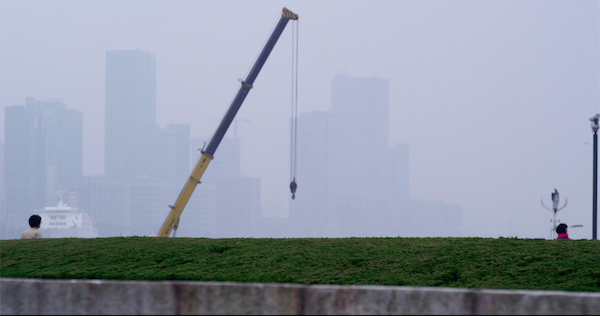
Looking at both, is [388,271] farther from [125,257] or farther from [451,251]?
[125,257]

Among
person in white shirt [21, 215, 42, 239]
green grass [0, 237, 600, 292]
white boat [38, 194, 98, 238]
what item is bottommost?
white boat [38, 194, 98, 238]

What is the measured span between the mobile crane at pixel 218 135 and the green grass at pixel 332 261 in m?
16.3

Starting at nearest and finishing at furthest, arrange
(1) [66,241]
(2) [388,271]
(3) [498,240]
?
(2) [388,271] < (3) [498,240] < (1) [66,241]

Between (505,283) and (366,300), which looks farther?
(505,283)

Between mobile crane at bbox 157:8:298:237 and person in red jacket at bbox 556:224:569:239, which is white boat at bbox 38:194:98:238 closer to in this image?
mobile crane at bbox 157:8:298:237

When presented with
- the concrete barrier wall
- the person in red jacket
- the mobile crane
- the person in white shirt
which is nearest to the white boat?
the mobile crane

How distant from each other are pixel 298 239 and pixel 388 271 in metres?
3.08

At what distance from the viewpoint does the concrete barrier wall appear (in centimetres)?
667

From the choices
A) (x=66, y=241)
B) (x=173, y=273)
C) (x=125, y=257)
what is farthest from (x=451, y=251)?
(x=66, y=241)

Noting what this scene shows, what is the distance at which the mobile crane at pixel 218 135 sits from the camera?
31727 millimetres

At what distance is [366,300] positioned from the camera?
7094mm

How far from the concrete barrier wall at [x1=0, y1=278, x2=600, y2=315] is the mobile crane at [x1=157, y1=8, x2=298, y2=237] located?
75.7ft

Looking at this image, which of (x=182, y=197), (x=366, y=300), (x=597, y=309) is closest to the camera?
(x=597, y=309)

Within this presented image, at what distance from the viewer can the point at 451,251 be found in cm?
1360
